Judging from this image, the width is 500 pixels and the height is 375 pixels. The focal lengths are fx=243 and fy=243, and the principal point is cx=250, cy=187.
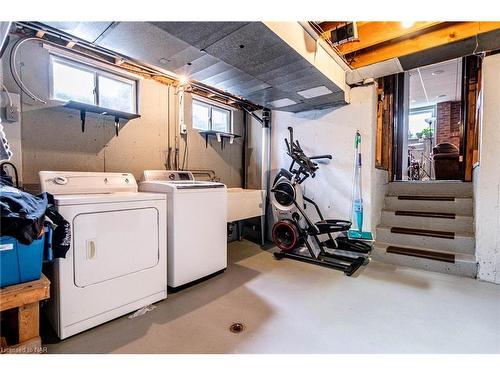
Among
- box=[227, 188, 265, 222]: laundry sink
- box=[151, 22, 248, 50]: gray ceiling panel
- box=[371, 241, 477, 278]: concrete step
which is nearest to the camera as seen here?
box=[151, 22, 248, 50]: gray ceiling panel

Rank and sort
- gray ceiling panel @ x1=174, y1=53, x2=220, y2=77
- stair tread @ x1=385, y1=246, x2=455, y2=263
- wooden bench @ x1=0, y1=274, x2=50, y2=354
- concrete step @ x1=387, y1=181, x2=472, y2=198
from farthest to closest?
concrete step @ x1=387, y1=181, x2=472, y2=198 → stair tread @ x1=385, y1=246, x2=455, y2=263 → gray ceiling panel @ x1=174, y1=53, x2=220, y2=77 → wooden bench @ x1=0, y1=274, x2=50, y2=354

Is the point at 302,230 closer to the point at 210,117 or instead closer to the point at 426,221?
the point at 426,221

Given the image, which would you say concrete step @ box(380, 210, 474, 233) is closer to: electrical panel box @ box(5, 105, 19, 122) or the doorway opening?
the doorway opening

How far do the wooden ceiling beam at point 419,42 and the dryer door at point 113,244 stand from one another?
3.24 metres

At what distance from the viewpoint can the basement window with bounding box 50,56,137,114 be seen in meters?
2.44

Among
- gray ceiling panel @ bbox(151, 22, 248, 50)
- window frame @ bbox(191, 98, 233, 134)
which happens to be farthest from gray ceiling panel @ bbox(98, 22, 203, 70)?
window frame @ bbox(191, 98, 233, 134)

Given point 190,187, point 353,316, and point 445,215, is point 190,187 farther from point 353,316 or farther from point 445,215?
point 445,215

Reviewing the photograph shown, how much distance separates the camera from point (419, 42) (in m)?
2.73

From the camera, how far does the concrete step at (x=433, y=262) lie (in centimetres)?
272

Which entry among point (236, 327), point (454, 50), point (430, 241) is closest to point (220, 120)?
point (454, 50)

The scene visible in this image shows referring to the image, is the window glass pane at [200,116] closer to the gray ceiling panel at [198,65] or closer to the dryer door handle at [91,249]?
the gray ceiling panel at [198,65]
